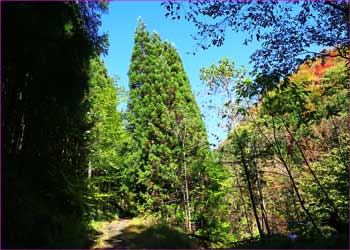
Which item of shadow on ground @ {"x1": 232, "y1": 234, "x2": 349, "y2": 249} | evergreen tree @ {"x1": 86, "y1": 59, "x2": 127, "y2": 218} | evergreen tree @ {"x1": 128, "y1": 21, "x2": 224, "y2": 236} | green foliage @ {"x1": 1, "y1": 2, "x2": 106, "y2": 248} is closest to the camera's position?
shadow on ground @ {"x1": 232, "y1": 234, "x2": 349, "y2": 249}

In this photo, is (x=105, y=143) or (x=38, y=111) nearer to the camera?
(x=38, y=111)

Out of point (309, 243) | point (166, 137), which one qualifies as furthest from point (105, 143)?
point (309, 243)

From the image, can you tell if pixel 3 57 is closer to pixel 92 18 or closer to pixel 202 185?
pixel 92 18

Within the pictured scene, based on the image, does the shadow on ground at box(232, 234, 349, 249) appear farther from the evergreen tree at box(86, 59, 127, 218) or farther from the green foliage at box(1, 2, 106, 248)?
the evergreen tree at box(86, 59, 127, 218)

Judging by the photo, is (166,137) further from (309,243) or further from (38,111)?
(309,243)

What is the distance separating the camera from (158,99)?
44.3ft

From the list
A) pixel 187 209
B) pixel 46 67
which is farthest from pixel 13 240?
pixel 187 209

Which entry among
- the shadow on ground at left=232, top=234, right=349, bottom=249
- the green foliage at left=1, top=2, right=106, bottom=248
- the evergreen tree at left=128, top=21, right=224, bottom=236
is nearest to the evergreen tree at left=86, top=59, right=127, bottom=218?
the evergreen tree at left=128, top=21, right=224, bottom=236

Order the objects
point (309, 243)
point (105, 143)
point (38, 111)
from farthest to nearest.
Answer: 1. point (105, 143)
2. point (38, 111)
3. point (309, 243)

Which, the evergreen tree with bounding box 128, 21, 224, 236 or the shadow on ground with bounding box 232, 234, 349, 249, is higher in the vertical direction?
the evergreen tree with bounding box 128, 21, 224, 236

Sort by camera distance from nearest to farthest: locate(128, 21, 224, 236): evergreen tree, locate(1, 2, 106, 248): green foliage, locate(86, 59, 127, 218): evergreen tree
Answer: locate(1, 2, 106, 248): green foliage → locate(86, 59, 127, 218): evergreen tree → locate(128, 21, 224, 236): evergreen tree

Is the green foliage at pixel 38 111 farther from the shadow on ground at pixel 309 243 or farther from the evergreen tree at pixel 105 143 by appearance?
the evergreen tree at pixel 105 143

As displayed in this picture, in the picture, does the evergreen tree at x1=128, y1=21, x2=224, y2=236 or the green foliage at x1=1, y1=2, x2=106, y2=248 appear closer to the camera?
the green foliage at x1=1, y1=2, x2=106, y2=248

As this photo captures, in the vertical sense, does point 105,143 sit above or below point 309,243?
above
